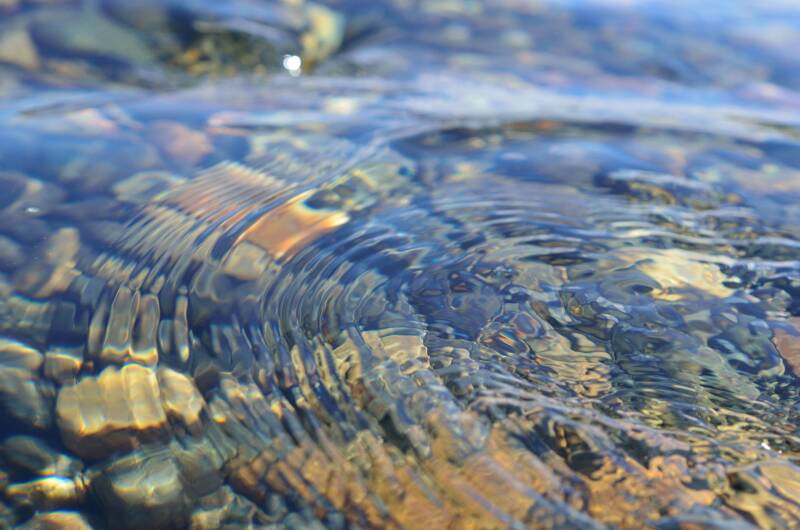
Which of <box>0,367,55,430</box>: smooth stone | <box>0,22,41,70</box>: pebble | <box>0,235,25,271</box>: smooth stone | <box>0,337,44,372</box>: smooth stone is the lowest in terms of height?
<box>0,367,55,430</box>: smooth stone

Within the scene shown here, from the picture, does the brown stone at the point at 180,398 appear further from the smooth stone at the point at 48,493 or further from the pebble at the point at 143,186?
the pebble at the point at 143,186

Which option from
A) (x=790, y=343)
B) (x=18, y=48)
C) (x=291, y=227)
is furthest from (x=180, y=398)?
(x=18, y=48)

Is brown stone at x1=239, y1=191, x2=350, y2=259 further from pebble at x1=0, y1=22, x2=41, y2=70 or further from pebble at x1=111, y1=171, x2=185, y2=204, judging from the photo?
pebble at x1=0, y1=22, x2=41, y2=70

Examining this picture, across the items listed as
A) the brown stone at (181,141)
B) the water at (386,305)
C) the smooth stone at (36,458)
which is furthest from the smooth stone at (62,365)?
the brown stone at (181,141)

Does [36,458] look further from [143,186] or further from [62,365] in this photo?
[143,186]

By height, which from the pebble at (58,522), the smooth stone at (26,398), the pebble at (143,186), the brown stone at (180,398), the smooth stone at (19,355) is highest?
the pebble at (143,186)

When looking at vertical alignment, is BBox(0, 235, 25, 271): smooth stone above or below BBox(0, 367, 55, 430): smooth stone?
above

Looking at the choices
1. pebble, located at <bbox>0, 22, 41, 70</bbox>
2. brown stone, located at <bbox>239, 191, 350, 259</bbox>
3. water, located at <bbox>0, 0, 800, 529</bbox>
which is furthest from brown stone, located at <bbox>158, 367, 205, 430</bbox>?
pebble, located at <bbox>0, 22, 41, 70</bbox>

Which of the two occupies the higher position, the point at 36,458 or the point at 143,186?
the point at 143,186
